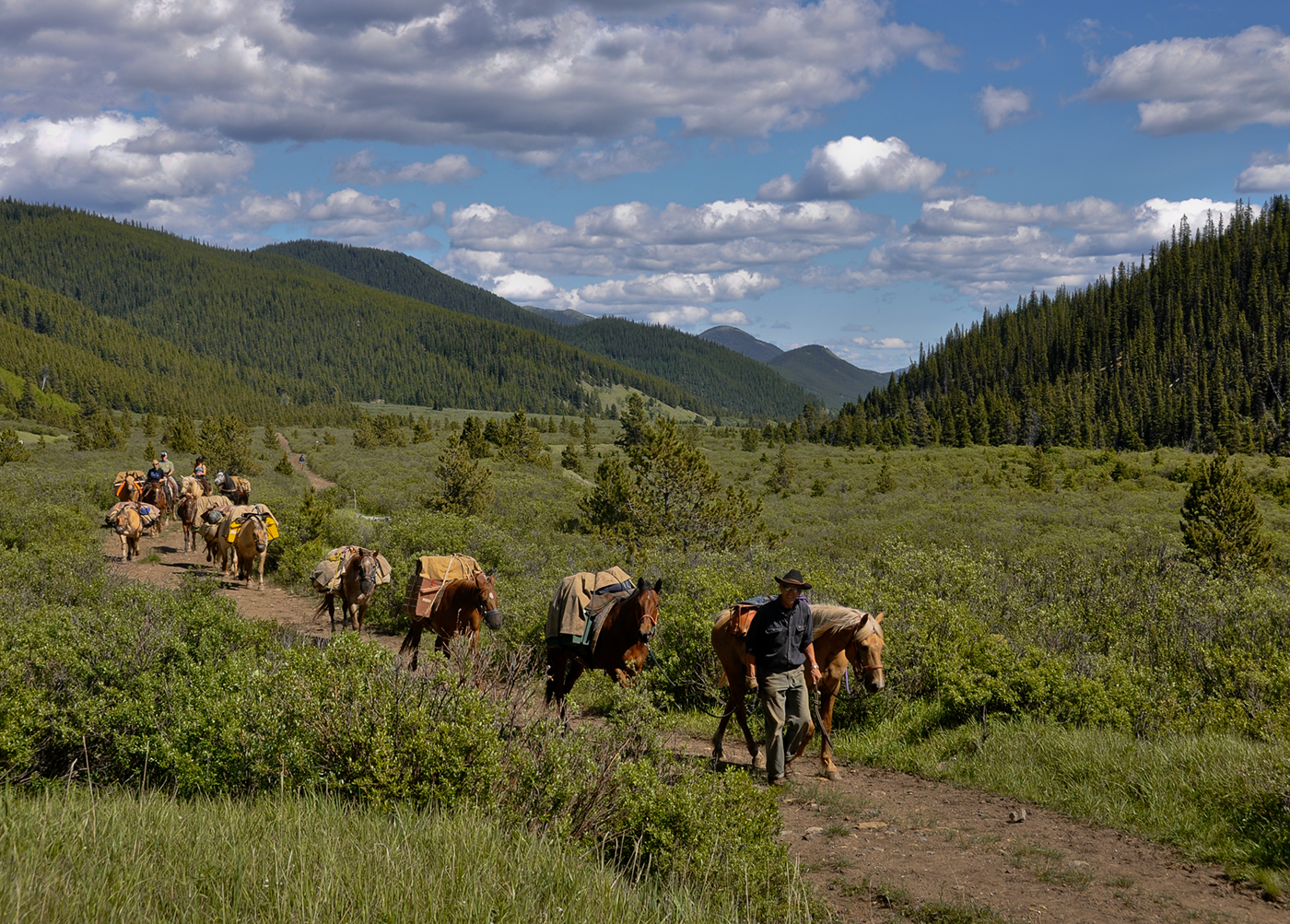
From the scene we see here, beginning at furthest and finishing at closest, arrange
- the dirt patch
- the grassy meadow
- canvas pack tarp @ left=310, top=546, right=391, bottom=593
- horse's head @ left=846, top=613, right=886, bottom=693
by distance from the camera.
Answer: the dirt patch → canvas pack tarp @ left=310, top=546, right=391, bottom=593 → horse's head @ left=846, top=613, right=886, bottom=693 → the grassy meadow

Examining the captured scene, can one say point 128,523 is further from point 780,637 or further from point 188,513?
point 780,637

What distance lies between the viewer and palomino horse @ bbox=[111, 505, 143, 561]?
19703 millimetres

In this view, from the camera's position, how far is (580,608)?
8.45m

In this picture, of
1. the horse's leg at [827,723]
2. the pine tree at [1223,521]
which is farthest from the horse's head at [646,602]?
the pine tree at [1223,521]

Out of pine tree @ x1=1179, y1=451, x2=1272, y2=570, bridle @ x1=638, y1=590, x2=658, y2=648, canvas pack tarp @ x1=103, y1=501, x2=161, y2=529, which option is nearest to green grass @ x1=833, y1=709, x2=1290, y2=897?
bridle @ x1=638, y1=590, x2=658, y2=648

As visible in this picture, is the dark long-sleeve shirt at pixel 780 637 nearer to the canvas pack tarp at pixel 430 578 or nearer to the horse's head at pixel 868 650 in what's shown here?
the horse's head at pixel 868 650

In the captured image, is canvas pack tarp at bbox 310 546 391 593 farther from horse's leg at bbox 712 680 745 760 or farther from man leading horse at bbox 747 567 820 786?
man leading horse at bbox 747 567 820 786

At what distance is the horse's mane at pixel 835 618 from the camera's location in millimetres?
8297

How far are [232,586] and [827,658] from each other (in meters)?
14.8

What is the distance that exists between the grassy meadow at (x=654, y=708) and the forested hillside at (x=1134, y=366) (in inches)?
3391

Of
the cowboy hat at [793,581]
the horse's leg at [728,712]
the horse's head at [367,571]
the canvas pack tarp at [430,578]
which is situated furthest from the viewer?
the horse's head at [367,571]

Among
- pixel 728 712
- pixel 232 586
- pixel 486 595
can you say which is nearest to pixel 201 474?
pixel 232 586

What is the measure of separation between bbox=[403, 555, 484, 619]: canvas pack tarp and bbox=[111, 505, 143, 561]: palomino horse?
12843mm

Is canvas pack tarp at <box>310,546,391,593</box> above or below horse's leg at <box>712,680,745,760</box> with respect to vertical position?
above
